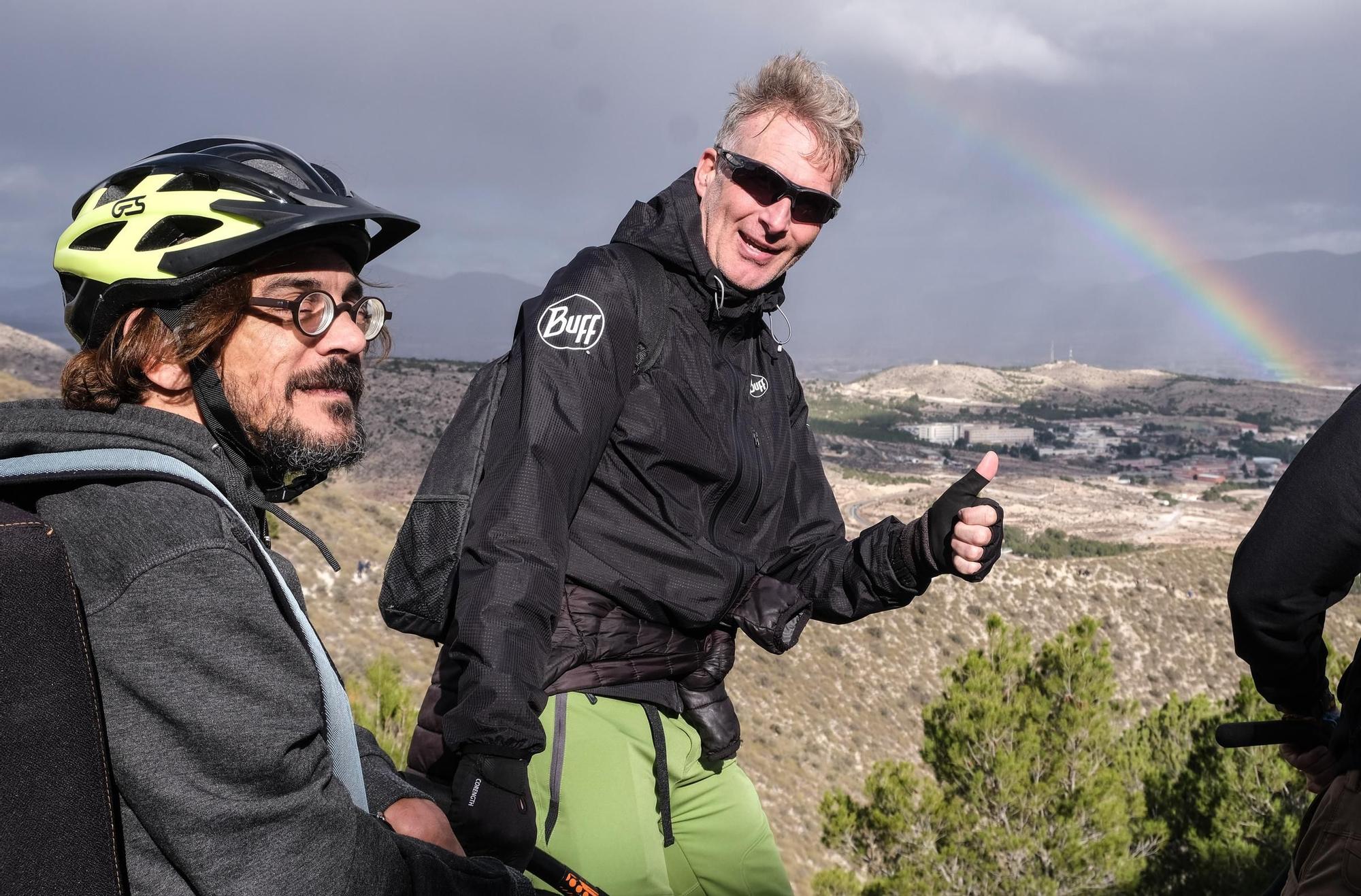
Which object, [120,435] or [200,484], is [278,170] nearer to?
[120,435]

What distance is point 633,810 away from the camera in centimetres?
285

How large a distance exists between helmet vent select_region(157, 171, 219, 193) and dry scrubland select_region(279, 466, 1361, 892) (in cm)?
1471

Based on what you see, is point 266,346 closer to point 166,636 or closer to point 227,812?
point 166,636

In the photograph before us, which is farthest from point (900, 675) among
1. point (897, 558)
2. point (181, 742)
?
point (181, 742)

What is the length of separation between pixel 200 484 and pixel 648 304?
4.89ft

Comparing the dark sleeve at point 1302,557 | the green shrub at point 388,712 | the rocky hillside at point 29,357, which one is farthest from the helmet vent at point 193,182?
the rocky hillside at point 29,357

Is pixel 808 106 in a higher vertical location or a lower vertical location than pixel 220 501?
higher

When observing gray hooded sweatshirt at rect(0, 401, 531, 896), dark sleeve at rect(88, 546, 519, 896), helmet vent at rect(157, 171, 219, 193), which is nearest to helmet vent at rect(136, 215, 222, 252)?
helmet vent at rect(157, 171, 219, 193)

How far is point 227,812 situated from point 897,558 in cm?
231

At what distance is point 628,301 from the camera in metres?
2.86

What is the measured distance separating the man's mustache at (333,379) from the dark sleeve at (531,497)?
17.5 inches

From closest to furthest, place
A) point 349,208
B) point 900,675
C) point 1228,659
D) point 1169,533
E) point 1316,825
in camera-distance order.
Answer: point 349,208, point 1316,825, point 900,675, point 1228,659, point 1169,533

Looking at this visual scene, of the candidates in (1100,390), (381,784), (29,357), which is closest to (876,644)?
(381,784)

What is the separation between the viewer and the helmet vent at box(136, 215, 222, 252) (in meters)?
2.12
